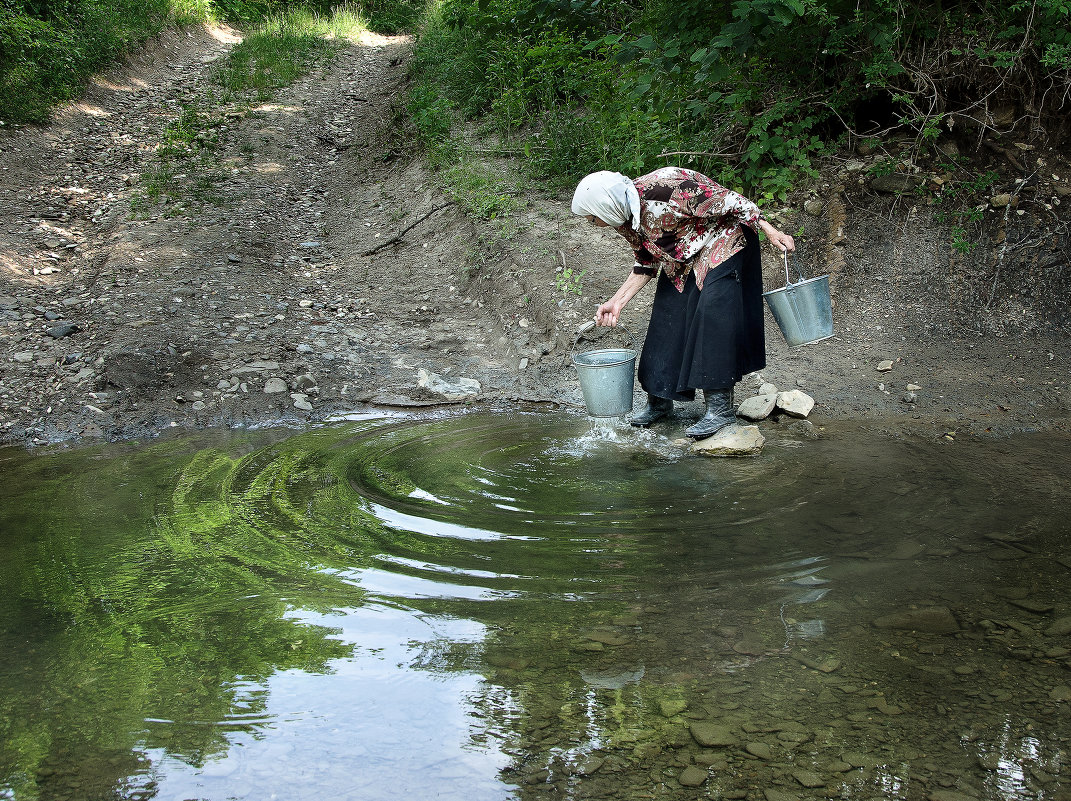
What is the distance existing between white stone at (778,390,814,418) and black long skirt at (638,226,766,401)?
53 cm

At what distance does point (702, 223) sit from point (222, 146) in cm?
757

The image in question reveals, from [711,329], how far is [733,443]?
0.58 meters

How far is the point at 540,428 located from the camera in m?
4.45

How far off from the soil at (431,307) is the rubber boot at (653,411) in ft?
0.30

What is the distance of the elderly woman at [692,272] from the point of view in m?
3.44

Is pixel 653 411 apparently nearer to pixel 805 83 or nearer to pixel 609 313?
pixel 609 313

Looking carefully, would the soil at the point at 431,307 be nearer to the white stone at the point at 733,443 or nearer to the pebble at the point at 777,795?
the white stone at the point at 733,443

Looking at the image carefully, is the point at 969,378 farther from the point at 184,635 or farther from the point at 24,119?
the point at 24,119

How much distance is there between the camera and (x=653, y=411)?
4.31 meters

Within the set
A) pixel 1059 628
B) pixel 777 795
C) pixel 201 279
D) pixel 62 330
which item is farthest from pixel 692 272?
pixel 62 330

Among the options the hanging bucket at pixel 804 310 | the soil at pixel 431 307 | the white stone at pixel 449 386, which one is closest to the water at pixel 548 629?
the hanging bucket at pixel 804 310

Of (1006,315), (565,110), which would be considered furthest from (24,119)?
(1006,315)

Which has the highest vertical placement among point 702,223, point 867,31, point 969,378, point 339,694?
point 867,31

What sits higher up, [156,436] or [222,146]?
[222,146]
